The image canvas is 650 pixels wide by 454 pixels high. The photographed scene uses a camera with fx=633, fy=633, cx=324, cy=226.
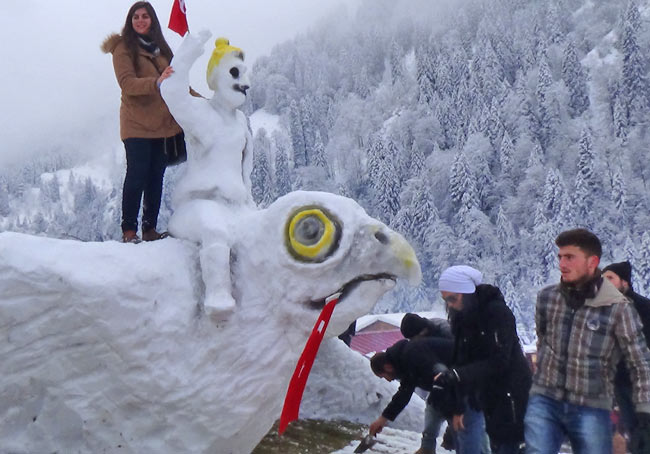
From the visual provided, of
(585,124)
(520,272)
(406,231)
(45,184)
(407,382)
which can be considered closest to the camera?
(407,382)

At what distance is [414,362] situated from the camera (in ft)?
13.4

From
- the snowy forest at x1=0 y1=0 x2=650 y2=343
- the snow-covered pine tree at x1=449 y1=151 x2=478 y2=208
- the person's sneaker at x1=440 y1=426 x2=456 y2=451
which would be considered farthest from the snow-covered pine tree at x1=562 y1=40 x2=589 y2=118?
the person's sneaker at x1=440 y1=426 x2=456 y2=451

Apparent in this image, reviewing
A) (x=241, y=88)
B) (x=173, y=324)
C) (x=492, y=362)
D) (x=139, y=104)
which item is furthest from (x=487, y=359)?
(x=139, y=104)

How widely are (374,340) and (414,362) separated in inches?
331

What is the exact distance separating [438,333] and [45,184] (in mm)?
46986

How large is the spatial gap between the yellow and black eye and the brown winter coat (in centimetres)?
117

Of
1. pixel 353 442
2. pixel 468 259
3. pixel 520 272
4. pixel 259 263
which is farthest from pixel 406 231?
pixel 259 263

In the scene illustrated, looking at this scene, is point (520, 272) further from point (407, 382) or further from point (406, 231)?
point (407, 382)

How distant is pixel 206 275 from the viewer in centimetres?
308

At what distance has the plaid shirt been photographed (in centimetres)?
267

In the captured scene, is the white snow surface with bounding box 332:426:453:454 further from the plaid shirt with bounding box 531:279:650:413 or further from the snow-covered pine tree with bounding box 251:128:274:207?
the snow-covered pine tree with bounding box 251:128:274:207

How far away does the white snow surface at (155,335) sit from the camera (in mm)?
2988

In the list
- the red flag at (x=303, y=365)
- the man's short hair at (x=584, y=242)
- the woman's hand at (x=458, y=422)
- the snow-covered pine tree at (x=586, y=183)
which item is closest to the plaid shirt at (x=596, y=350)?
the man's short hair at (x=584, y=242)

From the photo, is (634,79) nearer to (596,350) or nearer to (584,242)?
(584,242)
